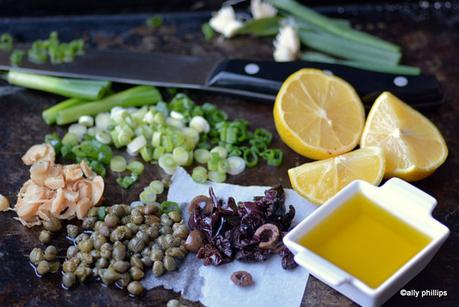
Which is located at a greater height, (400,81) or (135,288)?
(400,81)

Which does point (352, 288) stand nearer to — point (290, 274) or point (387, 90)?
point (290, 274)

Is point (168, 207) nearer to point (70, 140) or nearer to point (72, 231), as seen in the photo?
point (72, 231)

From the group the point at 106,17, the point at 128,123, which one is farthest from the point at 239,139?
the point at 106,17

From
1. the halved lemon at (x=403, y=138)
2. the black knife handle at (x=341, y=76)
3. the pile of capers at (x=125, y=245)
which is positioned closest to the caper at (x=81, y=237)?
the pile of capers at (x=125, y=245)

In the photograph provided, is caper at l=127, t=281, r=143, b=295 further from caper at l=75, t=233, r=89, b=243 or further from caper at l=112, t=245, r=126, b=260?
caper at l=75, t=233, r=89, b=243

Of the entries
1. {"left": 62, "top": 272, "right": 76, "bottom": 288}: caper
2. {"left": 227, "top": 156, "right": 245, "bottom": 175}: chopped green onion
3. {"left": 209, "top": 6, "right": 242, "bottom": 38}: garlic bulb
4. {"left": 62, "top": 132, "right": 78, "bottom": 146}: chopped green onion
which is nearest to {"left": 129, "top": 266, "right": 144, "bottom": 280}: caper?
{"left": 62, "top": 272, "right": 76, "bottom": 288}: caper

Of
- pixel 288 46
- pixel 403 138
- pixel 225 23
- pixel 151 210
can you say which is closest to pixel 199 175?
pixel 151 210
